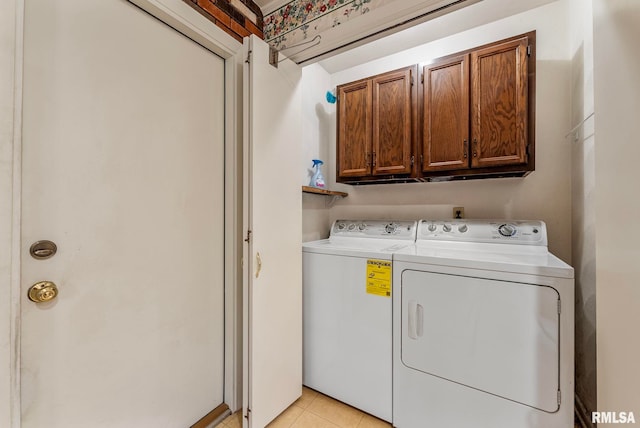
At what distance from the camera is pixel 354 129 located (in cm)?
210

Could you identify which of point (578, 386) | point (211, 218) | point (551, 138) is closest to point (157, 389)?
point (211, 218)

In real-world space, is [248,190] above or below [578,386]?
above

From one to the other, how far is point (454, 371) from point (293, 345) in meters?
0.92

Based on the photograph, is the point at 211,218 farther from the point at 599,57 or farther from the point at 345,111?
the point at 599,57

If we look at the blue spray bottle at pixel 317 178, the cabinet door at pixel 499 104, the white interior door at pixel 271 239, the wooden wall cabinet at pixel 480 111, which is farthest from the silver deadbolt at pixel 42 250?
the cabinet door at pixel 499 104

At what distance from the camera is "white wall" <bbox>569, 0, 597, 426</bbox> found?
1.36 meters

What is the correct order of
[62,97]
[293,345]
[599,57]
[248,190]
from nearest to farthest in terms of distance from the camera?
1. [599,57]
2. [62,97]
3. [248,190]
4. [293,345]

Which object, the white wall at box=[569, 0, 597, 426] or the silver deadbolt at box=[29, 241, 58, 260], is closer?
the silver deadbolt at box=[29, 241, 58, 260]

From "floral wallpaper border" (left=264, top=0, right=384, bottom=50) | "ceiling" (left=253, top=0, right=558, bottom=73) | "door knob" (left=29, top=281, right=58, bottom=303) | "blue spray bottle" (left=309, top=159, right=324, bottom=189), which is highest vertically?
"ceiling" (left=253, top=0, right=558, bottom=73)

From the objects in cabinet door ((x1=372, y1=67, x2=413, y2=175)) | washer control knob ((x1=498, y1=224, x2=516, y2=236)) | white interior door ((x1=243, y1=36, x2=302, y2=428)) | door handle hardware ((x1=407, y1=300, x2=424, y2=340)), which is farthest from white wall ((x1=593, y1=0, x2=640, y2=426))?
white interior door ((x1=243, y1=36, x2=302, y2=428))

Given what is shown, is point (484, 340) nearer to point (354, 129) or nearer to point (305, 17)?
point (354, 129)

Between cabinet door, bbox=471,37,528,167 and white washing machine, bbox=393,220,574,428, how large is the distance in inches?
20.4

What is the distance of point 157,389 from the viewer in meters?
1.23

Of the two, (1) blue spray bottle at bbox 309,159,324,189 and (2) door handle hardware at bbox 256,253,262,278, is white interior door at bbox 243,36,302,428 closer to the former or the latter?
(2) door handle hardware at bbox 256,253,262,278
